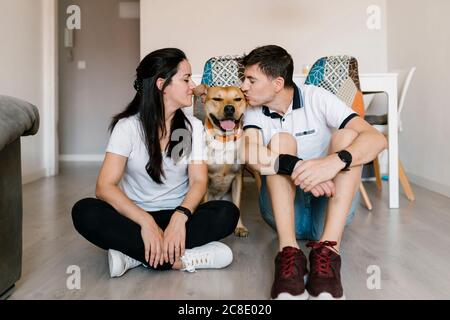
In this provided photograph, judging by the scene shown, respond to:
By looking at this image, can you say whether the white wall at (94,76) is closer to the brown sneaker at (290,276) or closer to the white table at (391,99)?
the white table at (391,99)

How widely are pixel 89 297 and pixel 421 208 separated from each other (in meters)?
2.03

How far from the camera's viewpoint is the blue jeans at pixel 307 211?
63.1 inches

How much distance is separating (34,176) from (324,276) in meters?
3.23

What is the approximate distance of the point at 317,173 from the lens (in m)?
1.28

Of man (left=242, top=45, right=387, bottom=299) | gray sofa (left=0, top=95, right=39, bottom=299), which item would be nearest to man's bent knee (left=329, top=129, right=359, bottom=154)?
man (left=242, top=45, right=387, bottom=299)

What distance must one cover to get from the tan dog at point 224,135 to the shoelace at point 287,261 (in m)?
0.74

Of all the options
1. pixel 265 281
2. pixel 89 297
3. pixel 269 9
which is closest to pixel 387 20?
pixel 269 9

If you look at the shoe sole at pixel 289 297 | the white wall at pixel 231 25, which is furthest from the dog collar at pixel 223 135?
the white wall at pixel 231 25

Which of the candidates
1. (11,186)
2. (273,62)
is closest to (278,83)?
(273,62)

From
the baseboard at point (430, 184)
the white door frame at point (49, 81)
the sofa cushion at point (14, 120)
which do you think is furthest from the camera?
the white door frame at point (49, 81)

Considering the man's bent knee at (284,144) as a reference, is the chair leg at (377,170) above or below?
below

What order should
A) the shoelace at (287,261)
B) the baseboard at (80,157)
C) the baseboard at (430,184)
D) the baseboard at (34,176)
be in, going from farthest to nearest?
the baseboard at (80,157) → the baseboard at (34,176) → the baseboard at (430,184) → the shoelace at (287,261)

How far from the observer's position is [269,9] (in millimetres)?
4234

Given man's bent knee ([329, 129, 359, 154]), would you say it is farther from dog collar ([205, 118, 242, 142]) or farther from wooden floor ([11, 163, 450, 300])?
dog collar ([205, 118, 242, 142])
